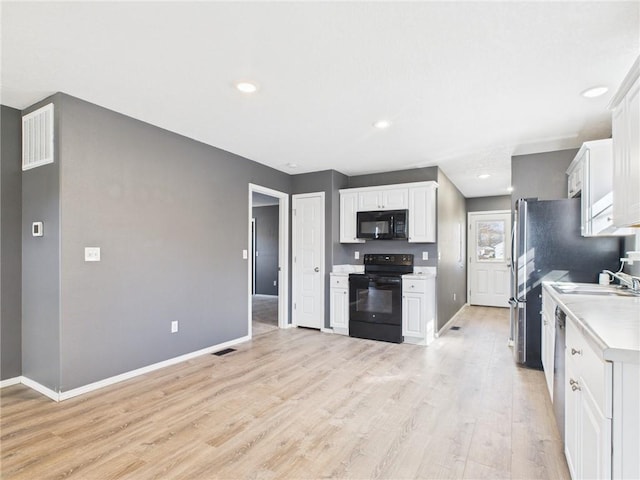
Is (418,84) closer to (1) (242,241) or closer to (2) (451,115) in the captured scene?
(2) (451,115)

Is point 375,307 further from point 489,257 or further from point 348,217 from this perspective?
point 489,257

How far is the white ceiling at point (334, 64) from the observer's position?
1.80 m

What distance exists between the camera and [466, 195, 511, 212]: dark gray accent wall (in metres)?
7.25

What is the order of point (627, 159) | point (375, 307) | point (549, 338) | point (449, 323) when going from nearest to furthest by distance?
point (627, 159) → point (549, 338) → point (375, 307) → point (449, 323)

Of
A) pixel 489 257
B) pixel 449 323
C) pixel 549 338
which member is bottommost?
pixel 449 323

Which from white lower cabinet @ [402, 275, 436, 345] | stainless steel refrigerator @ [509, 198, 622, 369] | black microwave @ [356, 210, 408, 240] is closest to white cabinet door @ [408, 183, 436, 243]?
black microwave @ [356, 210, 408, 240]

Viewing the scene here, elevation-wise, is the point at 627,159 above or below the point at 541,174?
below

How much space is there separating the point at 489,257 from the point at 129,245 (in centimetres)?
681

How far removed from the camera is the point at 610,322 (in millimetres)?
1472

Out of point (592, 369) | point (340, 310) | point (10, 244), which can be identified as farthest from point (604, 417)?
point (10, 244)

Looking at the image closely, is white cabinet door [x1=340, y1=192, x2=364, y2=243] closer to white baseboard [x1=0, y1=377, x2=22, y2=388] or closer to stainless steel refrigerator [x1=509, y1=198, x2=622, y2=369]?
stainless steel refrigerator [x1=509, y1=198, x2=622, y2=369]

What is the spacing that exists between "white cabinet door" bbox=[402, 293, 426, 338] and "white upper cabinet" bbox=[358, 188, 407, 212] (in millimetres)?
1276

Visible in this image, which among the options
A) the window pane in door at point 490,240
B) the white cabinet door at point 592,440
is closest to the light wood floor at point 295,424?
the white cabinet door at point 592,440

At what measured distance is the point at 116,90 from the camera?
8.78ft
